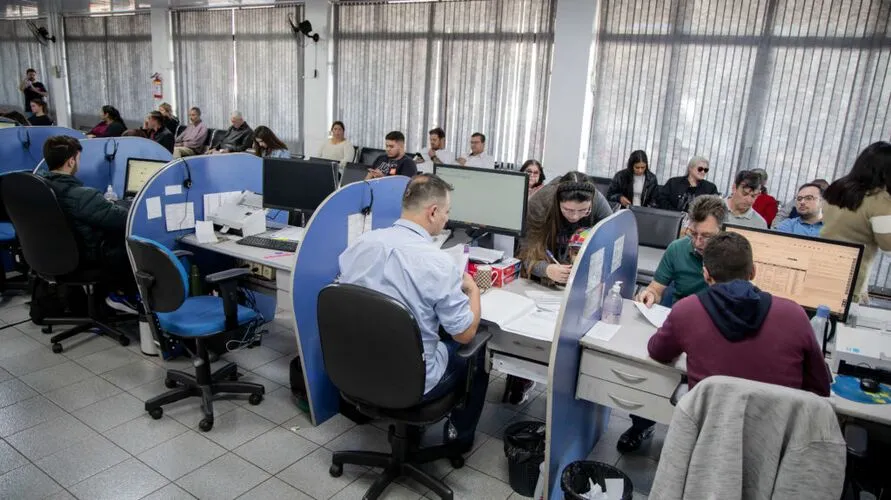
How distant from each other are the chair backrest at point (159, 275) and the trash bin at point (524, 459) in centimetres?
152

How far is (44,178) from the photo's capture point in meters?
3.05

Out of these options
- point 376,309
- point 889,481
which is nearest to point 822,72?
point 889,481

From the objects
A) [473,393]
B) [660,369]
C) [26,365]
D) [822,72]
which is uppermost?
[822,72]

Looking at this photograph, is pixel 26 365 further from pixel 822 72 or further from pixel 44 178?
pixel 822 72

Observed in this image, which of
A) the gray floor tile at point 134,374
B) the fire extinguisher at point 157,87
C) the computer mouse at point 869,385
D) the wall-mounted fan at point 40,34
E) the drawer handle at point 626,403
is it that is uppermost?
the wall-mounted fan at point 40,34

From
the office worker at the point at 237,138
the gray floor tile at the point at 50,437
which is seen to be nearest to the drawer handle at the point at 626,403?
the gray floor tile at the point at 50,437

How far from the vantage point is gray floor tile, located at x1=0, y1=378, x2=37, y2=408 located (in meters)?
2.74

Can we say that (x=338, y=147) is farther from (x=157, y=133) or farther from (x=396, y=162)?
(x=157, y=133)

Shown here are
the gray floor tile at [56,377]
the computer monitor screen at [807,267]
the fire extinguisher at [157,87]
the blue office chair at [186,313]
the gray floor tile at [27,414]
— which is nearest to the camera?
the computer monitor screen at [807,267]

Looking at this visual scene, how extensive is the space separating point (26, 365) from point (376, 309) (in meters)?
2.52

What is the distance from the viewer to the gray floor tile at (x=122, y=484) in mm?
2121

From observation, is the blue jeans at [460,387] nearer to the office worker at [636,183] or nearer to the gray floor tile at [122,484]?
the gray floor tile at [122,484]

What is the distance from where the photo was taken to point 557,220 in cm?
264

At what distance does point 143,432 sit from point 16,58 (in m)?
12.6
